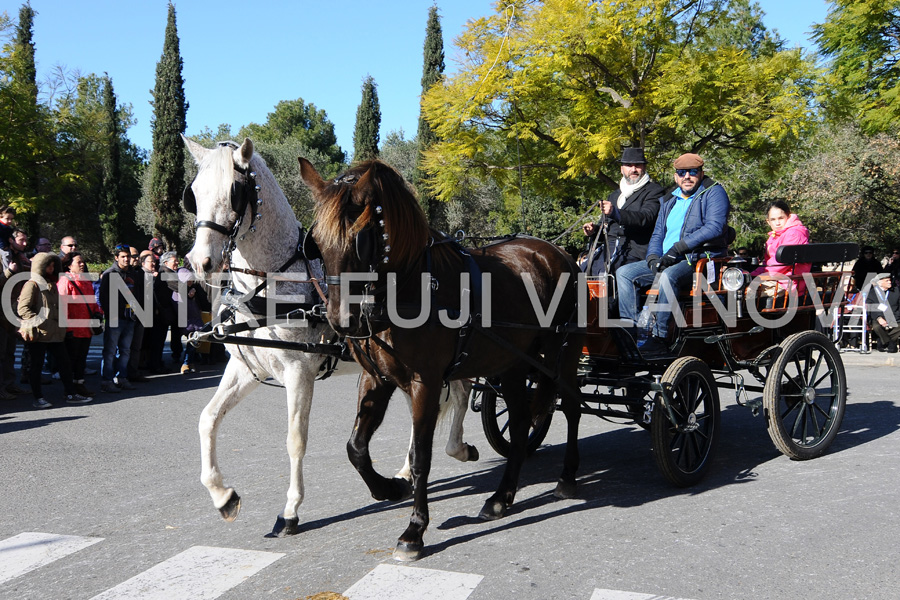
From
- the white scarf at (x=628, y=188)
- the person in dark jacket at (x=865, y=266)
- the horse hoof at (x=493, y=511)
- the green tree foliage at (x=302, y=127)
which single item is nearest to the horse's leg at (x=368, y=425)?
the horse hoof at (x=493, y=511)

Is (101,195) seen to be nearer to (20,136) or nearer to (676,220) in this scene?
(20,136)

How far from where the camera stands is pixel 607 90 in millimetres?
16922

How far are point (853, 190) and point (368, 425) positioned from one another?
2123 cm

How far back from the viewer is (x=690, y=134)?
1805cm

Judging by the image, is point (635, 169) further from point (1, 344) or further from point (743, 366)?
point (1, 344)

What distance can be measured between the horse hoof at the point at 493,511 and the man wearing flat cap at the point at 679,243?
1638mm

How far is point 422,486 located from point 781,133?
14.2 meters

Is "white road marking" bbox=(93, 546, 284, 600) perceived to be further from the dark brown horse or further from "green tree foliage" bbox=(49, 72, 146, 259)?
"green tree foliage" bbox=(49, 72, 146, 259)

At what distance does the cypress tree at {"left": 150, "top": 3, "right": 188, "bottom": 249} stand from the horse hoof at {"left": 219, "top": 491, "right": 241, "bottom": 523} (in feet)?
93.1

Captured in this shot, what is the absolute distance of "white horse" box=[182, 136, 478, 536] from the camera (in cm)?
435

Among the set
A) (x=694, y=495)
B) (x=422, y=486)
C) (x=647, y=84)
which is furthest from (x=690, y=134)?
(x=422, y=486)

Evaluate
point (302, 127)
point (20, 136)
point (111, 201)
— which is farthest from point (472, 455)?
point (302, 127)

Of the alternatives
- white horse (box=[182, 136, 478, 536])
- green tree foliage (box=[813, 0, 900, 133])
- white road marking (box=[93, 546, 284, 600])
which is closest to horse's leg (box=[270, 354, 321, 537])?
white horse (box=[182, 136, 478, 536])

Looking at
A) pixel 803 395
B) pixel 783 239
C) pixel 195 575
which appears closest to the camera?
pixel 195 575
